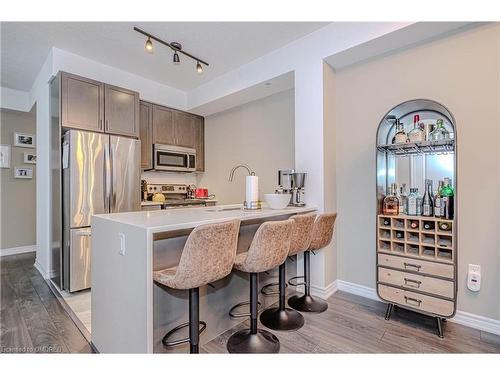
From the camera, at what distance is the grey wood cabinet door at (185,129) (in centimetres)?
437

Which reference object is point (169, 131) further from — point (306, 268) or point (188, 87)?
point (306, 268)

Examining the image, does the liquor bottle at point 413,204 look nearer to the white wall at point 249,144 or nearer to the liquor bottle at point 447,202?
the liquor bottle at point 447,202

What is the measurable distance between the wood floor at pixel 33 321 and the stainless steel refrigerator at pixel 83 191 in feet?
1.08

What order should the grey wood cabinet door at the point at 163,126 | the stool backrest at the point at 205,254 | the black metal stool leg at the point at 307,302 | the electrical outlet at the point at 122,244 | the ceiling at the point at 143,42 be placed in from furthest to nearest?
the grey wood cabinet door at the point at 163,126 < the ceiling at the point at 143,42 < the black metal stool leg at the point at 307,302 < the electrical outlet at the point at 122,244 < the stool backrest at the point at 205,254

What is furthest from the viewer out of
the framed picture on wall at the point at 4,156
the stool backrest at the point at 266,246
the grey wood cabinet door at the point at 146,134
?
the framed picture on wall at the point at 4,156

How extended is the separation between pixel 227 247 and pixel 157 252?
1.56 ft

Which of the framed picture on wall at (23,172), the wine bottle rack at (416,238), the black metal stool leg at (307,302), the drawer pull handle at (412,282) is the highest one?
the framed picture on wall at (23,172)

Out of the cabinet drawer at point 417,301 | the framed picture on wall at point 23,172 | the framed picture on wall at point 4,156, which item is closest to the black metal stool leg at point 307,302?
the cabinet drawer at point 417,301

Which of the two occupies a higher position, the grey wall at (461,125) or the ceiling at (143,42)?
the ceiling at (143,42)

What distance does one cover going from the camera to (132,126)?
3.43 m

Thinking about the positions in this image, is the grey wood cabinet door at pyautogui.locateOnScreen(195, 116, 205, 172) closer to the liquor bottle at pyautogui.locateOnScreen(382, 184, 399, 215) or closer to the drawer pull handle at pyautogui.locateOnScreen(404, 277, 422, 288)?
the liquor bottle at pyautogui.locateOnScreen(382, 184, 399, 215)

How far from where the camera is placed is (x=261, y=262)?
5.65ft

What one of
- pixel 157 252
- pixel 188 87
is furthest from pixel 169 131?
pixel 157 252

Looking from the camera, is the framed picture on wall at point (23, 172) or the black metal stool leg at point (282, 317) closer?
the black metal stool leg at point (282, 317)
